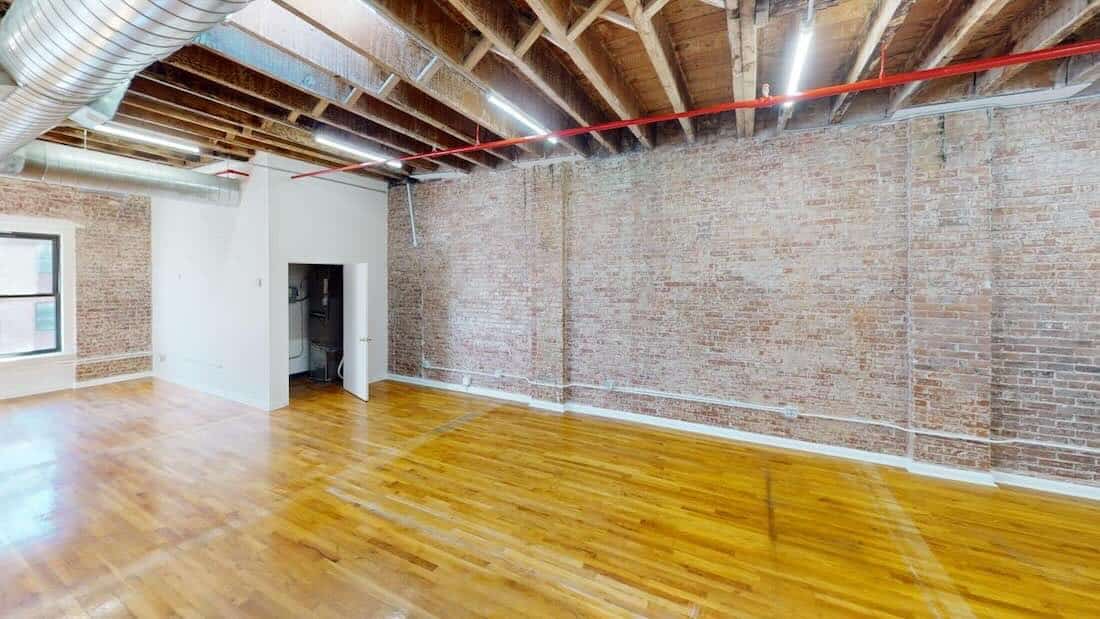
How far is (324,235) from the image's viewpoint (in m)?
6.03

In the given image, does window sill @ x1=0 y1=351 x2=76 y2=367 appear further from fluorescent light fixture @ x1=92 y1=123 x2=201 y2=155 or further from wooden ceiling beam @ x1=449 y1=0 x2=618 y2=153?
wooden ceiling beam @ x1=449 y1=0 x2=618 y2=153

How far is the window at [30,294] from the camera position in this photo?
5766mm

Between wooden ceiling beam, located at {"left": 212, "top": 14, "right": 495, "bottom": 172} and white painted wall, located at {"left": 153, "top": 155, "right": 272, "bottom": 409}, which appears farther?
white painted wall, located at {"left": 153, "top": 155, "right": 272, "bottom": 409}

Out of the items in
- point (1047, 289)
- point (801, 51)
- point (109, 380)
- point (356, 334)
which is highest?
point (801, 51)

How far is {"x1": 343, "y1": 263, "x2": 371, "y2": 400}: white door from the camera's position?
234 inches

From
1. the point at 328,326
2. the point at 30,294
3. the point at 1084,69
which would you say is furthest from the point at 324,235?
the point at 1084,69

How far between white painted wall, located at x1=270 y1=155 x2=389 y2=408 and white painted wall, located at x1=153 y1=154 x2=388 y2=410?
14 mm

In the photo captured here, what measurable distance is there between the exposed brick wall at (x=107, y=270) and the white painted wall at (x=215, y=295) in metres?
0.20

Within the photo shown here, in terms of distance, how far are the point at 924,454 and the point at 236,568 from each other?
5328mm

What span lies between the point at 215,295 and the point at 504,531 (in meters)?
5.72

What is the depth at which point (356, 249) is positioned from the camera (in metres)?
6.52

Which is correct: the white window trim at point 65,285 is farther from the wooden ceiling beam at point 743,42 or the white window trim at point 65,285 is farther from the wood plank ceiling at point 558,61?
the wooden ceiling beam at point 743,42

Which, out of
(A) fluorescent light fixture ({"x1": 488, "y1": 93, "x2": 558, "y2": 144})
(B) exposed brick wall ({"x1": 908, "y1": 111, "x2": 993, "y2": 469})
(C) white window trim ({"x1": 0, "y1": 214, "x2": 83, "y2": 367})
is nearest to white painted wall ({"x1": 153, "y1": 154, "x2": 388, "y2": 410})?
(C) white window trim ({"x1": 0, "y1": 214, "x2": 83, "y2": 367})

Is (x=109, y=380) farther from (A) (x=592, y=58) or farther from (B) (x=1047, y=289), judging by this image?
(B) (x=1047, y=289)
